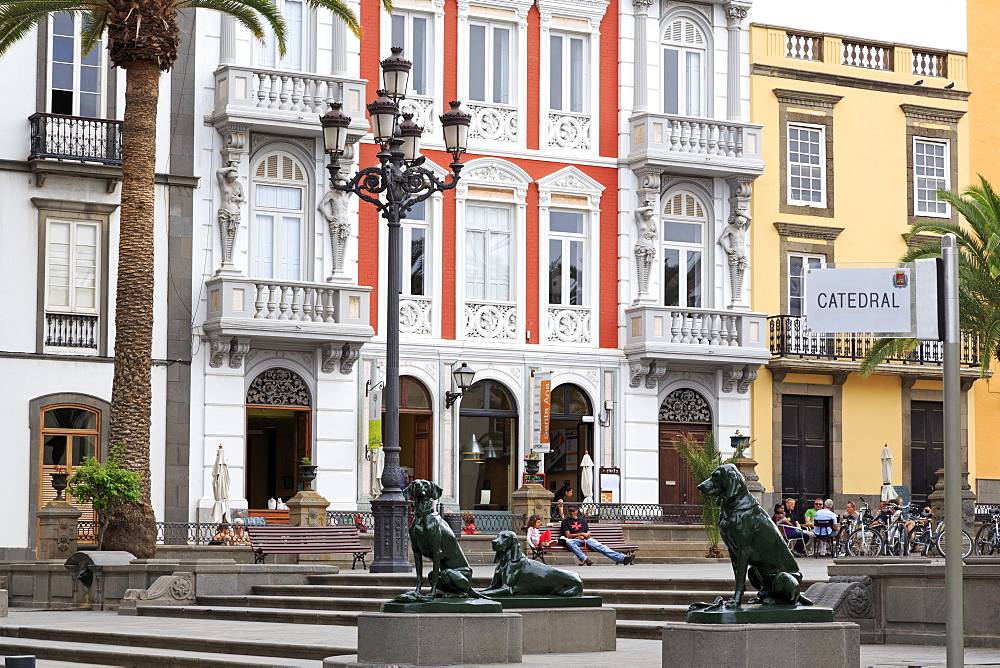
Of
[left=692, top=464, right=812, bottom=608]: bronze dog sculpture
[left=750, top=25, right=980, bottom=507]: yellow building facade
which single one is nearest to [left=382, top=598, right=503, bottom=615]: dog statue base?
[left=692, top=464, right=812, bottom=608]: bronze dog sculpture

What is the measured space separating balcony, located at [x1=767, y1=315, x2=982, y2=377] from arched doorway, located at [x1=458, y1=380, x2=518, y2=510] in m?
6.71

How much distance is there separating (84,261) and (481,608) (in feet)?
71.2

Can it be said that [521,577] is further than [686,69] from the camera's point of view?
No

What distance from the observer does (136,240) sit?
88.1 ft

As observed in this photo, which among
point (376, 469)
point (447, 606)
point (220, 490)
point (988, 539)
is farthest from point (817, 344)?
point (447, 606)

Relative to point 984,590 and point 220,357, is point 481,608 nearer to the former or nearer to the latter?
point 984,590

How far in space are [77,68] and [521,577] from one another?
71.1ft

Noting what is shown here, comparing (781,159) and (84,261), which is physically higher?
(781,159)

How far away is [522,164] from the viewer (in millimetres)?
37406

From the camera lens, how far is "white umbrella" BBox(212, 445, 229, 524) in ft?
104

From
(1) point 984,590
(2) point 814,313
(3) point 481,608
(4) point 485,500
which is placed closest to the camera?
(2) point 814,313

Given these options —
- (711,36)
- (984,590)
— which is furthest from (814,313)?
(711,36)

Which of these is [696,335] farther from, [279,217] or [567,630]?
[567,630]

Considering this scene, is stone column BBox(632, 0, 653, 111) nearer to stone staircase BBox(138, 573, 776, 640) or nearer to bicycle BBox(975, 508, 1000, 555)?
bicycle BBox(975, 508, 1000, 555)
